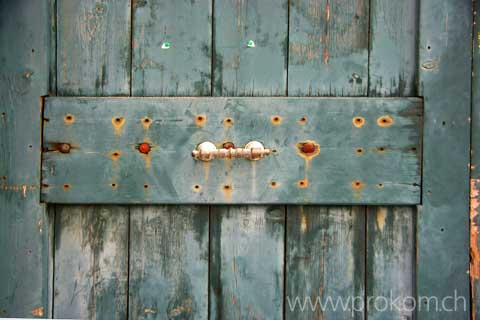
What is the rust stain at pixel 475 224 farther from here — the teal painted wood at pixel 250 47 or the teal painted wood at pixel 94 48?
the teal painted wood at pixel 94 48

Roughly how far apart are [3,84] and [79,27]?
0.64 ft

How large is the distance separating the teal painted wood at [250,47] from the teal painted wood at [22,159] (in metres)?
0.36

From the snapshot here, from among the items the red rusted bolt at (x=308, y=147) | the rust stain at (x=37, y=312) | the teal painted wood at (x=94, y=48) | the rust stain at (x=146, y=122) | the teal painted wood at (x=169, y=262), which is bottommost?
the rust stain at (x=37, y=312)

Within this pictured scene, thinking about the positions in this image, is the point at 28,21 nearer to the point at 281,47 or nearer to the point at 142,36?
the point at 142,36

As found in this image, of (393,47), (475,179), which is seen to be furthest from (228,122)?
(475,179)

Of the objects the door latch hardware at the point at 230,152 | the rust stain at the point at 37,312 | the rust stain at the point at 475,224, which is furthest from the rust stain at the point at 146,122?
the rust stain at the point at 475,224

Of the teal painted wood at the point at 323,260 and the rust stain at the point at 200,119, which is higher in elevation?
the rust stain at the point at 200,119

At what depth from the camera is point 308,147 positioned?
1.01 meters

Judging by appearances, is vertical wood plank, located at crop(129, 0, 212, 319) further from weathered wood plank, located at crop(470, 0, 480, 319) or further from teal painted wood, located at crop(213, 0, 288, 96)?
weathered wood plank, located at crop(470, 0, 480, 319)

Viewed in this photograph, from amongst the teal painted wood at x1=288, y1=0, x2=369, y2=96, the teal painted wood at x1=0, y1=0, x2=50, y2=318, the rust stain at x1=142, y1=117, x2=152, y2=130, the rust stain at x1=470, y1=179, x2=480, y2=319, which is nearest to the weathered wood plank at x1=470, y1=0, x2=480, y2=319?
the rust stain at x1=470, y1=179, x2=480, y2=319

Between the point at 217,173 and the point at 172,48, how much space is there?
279 millimetres

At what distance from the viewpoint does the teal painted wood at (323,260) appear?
3.41ft

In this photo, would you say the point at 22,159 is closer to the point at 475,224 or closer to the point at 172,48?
the point at 172,48

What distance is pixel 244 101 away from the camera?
1.02m
